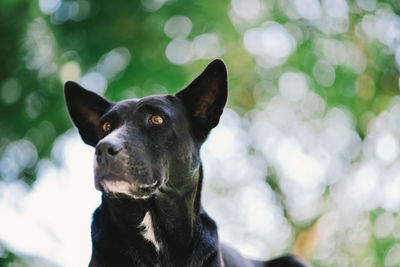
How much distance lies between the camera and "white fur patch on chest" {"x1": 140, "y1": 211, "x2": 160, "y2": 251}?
2.92m

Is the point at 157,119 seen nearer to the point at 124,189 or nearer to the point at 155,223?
the point at 124,189

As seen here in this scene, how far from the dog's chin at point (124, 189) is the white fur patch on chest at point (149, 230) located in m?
0.21

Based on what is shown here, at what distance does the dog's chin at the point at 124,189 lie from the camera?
2617 mm

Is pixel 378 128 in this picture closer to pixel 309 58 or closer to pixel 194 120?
pixel 309 58

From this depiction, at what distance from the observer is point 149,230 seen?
9.62ft

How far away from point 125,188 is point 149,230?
429 millimetres

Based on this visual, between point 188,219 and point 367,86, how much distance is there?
7.68 m

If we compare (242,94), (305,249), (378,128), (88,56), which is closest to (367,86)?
(378,128)

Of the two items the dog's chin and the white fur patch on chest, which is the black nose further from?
the white fur patch on chest

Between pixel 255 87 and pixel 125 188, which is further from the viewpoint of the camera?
pixel 255 87

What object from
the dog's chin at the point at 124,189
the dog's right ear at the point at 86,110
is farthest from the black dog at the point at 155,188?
the dog's right ear at the point at 86,110

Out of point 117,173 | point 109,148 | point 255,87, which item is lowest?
point 255,87

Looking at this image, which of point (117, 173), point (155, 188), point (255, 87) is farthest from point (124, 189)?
point (255, 87)

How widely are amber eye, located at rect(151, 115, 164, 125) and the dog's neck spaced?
1.41ft
